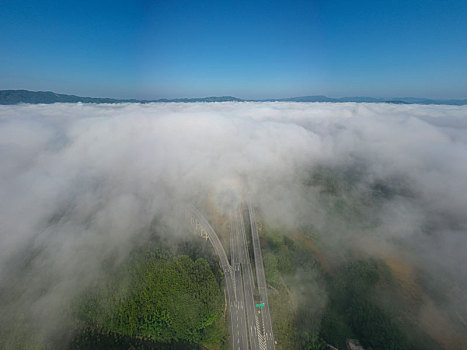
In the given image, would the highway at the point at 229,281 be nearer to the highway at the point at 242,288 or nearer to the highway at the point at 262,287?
the highway at the point at 242,288

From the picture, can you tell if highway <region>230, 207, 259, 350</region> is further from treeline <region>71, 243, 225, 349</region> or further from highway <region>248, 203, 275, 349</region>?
treeline <region>71, 243, 225, 349</region>

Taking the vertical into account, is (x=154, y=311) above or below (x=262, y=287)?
above

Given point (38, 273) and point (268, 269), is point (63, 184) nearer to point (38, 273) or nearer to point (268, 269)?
point (38, 273)

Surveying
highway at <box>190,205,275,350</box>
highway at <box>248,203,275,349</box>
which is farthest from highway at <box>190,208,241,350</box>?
highway at <box>248,203,275,349</box>

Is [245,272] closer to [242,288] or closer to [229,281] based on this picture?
[242,288]

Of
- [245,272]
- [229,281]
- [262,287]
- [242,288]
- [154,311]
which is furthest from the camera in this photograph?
[245,272]

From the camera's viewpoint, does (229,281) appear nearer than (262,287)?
No

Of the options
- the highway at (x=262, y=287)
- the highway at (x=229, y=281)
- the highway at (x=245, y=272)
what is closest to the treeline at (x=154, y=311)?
the highway at (x=229, y=281)

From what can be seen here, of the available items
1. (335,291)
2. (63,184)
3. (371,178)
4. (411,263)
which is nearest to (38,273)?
(63,184)

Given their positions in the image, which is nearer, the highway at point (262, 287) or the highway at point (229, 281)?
the highway at point (262, 287)

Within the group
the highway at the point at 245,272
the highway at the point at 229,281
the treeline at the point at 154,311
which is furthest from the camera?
the treeline at the point at 154,311

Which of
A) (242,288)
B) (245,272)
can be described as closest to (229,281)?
(242,288)
